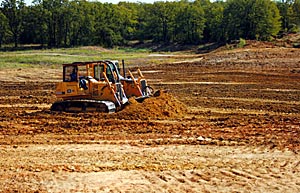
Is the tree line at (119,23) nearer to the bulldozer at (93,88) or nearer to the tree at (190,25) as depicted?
the tree at (190,25)

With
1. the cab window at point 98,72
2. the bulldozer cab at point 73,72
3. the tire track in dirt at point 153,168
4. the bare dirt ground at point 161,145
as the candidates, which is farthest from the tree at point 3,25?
the tire track in dirt at point 153,168

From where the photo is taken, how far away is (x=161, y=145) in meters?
12.8

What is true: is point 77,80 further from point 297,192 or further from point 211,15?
point 211,15

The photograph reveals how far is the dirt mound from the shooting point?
55.1 ft

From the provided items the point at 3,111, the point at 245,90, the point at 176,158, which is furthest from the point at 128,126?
the point at 245,90

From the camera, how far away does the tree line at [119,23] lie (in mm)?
81500

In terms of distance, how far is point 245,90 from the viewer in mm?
25047

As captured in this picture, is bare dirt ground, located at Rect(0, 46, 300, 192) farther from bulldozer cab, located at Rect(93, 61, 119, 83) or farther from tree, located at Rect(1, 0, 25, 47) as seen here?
tree, located at Rect(1, 0, 25, 47)

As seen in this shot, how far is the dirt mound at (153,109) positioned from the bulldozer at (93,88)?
47 cm

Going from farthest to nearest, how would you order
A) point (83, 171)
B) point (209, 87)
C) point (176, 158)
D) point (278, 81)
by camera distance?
1. point (278, 81)
2. point (209, 87)
3. point (176, 158)
4. point (83, 171)

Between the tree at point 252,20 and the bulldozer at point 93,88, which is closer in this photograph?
the bulldozer at point 93,88

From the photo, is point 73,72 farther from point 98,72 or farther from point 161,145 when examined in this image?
point 161,145

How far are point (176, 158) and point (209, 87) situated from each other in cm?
1626

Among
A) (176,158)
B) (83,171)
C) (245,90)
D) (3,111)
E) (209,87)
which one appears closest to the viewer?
(83,171)
